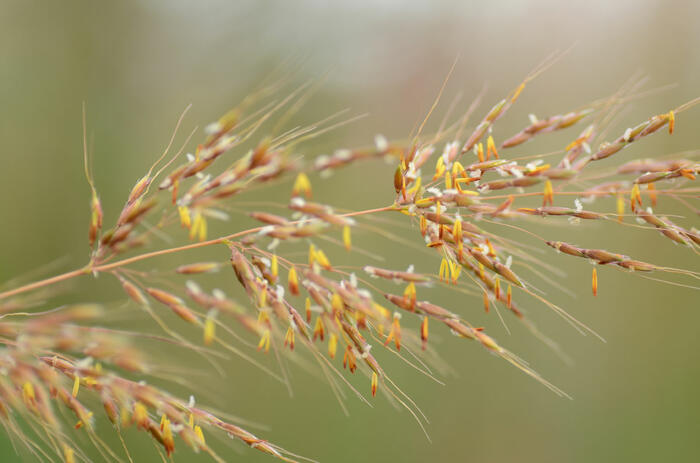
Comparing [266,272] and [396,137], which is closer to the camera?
[266,272]

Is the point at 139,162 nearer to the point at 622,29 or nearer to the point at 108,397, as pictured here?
the point at 108,397

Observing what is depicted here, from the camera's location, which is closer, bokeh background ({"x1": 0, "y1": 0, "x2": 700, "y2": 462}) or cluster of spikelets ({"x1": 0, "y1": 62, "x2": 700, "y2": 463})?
cluster of spikelets ({"x1": 0, "y1": 62, "x2": 700, "y2": 463})

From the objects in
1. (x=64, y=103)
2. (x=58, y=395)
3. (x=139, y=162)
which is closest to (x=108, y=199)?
(x=139, y=162)

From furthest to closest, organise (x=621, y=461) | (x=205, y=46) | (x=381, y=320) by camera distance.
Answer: (x=205, y=46) → (x=621, y=461) → (x=381, y=320)

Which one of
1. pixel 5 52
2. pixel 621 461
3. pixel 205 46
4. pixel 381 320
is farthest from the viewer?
pixel 205 46

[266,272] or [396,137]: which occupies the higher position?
[396,137]

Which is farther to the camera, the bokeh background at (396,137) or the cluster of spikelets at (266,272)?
the bokeh background at (396,137)

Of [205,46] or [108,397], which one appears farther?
[205,46]

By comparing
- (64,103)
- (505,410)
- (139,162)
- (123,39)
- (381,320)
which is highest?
(123,39)
